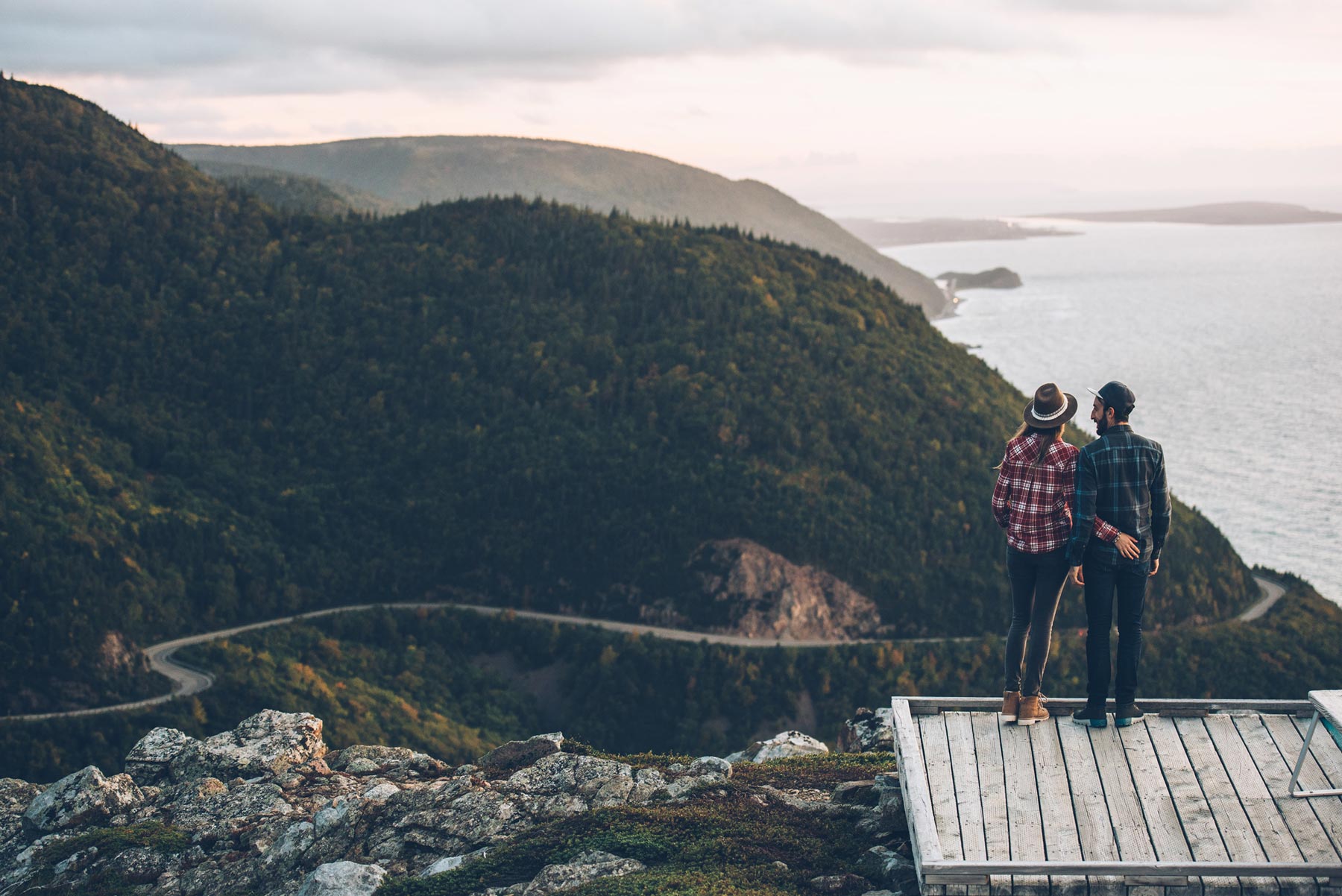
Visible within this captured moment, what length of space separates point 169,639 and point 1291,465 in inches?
3882

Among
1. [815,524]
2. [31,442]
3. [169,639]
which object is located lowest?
[169,639]

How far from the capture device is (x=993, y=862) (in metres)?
11.5

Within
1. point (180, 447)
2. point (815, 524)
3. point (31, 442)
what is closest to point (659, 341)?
point (815, 524)

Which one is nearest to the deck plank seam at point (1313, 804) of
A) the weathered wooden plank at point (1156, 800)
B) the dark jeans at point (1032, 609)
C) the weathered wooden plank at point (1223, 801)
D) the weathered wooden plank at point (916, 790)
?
the weathered wooden plank at point (1223, 801)

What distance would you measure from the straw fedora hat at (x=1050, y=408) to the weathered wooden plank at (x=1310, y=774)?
4487 millimetres

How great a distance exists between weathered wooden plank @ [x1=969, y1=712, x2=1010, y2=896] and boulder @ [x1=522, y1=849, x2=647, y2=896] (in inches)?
195

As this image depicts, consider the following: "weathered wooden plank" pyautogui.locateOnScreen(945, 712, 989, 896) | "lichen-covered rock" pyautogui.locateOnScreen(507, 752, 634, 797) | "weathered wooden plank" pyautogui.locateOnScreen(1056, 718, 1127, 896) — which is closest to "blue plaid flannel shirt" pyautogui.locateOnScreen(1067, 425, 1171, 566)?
"weathered wooden plank" pyautogui.locateOnScreen(1056, 718, 1127, 896)

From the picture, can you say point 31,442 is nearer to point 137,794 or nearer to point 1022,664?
point 137,794

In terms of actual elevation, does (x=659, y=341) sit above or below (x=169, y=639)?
above

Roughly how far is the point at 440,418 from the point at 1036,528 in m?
83.4

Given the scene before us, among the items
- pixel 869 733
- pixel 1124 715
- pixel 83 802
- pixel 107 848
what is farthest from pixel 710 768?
pixel 83 802

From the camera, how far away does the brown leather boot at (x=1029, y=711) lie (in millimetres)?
14031

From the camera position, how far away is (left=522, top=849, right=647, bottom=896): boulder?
50.4 ft

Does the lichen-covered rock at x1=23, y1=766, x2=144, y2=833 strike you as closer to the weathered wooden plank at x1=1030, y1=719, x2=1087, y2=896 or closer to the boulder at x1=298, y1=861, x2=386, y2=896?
the boulder at x1=298, y1=861, x2=386, y2=896
